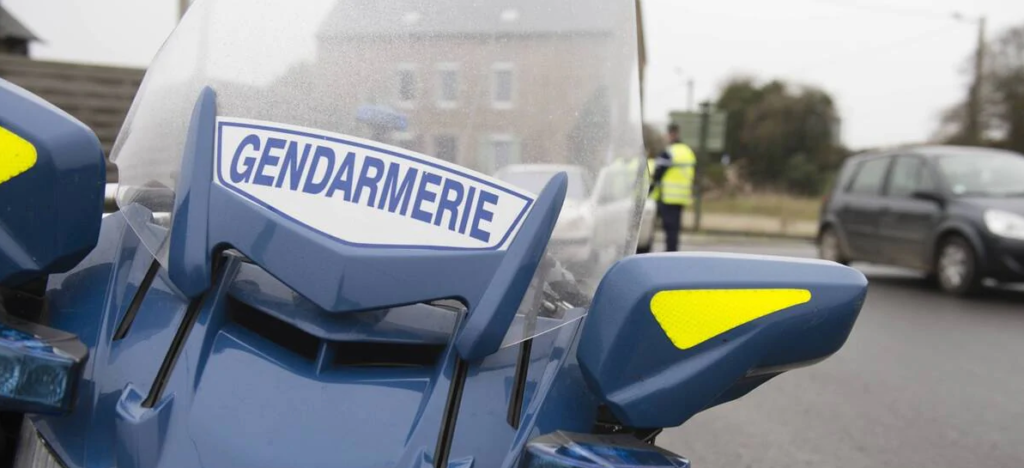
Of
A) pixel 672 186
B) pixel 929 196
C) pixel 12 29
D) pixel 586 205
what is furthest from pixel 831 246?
pixel 12 29

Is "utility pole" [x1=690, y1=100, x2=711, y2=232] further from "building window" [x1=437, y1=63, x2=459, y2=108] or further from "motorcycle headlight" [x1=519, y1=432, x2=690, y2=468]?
"motorcycle headlight" [x1=519, y1=432, x2=690, y2=468]

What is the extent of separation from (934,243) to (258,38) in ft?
31.5

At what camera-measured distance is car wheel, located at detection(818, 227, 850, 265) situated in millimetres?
11844

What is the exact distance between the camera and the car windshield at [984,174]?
9.66m

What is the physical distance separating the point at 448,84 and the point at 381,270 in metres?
0.34

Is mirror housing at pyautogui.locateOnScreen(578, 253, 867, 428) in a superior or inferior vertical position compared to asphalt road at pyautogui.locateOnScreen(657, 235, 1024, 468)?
superior

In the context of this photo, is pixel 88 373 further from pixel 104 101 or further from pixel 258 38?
pixel 104 101

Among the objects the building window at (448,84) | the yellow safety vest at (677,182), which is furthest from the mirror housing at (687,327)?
the yellow safety vest at (677,182)

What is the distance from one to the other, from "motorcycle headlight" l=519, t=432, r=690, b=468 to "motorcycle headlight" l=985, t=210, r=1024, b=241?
888 cm

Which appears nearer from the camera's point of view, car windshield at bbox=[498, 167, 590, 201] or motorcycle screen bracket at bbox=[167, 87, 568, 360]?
motorcycle screen bracket at bbox=[167, 87, 568, 360]

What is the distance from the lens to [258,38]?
4.93 feet

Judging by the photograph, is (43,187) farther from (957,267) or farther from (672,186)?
(672,186)

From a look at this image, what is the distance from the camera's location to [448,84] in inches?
55.9

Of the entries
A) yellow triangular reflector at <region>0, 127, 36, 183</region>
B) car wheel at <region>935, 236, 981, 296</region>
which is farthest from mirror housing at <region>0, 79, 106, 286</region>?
car wheel at <region>935, 236, 981, 296</region>
